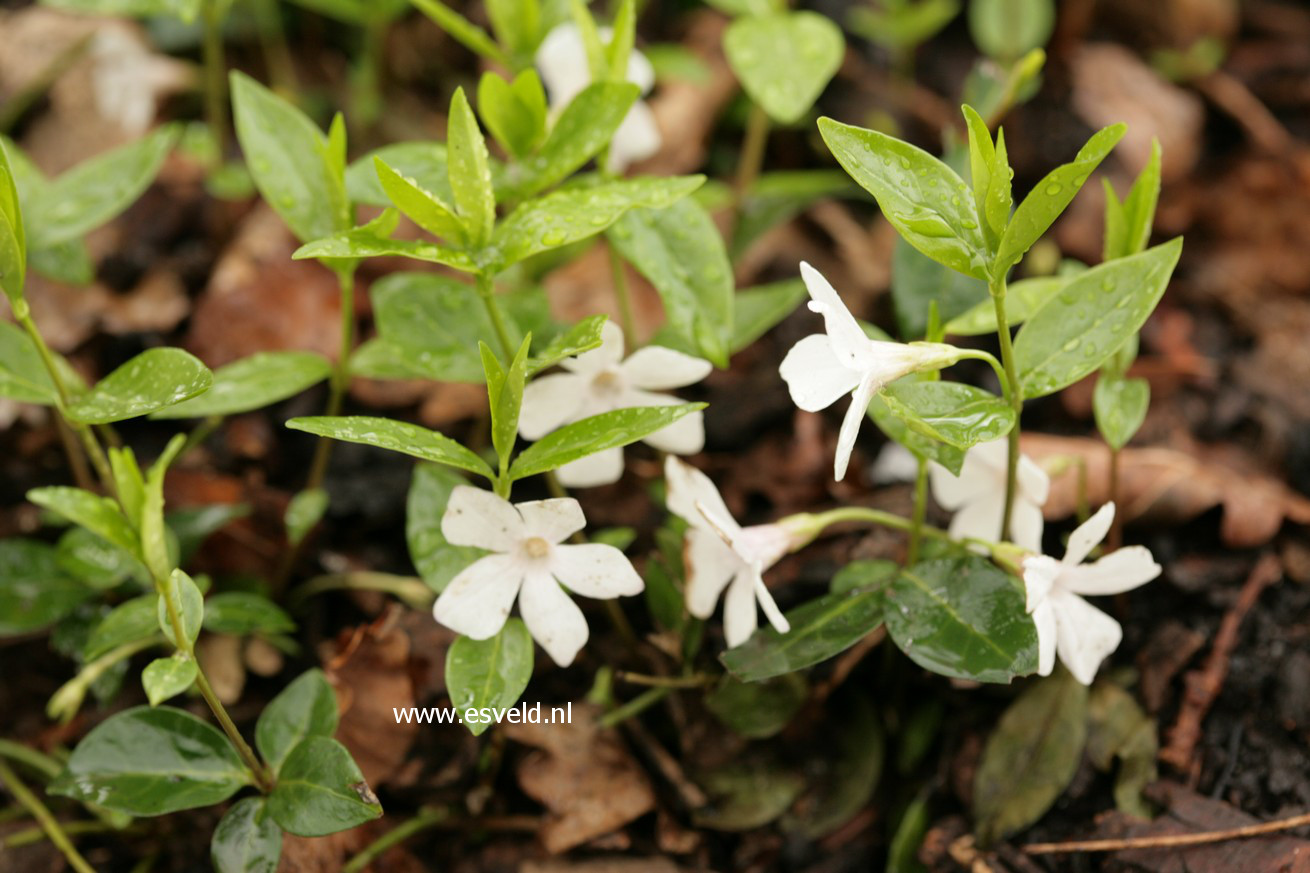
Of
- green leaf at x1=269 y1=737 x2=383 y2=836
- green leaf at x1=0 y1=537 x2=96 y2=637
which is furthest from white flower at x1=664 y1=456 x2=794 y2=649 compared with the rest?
Answer: green leaf at x1=0 y1=537 x2=96 y2=637

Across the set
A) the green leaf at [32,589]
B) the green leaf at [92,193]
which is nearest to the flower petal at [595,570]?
the green leaf at [32,589]

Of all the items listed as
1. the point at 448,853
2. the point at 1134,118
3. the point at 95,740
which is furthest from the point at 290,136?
the point at 1134,118

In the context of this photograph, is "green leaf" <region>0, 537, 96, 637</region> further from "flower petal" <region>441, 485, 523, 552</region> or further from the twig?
the twig

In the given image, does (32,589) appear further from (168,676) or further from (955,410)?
(955,410)

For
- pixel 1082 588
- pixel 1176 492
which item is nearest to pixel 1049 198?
pixel 1082 588

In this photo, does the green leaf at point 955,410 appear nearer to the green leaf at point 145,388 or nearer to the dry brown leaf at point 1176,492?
the dry brown leaf at point 1176,492

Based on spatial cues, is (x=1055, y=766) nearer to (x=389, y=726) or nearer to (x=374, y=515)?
(x=389, y=726)
